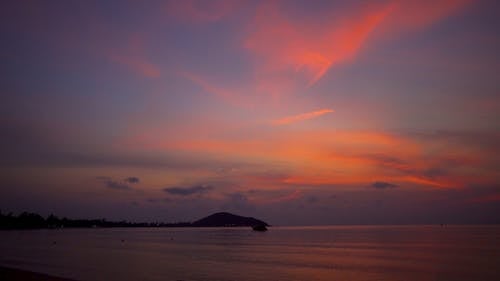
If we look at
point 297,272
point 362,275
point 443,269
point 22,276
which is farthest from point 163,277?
point 443,269

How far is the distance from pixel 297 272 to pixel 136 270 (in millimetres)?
17331

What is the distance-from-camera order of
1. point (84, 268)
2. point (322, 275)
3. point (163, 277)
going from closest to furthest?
point (163, 277), point (322, 275), point (84, 268)

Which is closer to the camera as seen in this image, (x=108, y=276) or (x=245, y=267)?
(x=108, y=276)

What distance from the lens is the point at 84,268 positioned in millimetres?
48188

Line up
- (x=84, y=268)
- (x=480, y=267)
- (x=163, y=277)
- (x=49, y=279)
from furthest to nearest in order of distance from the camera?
1. (x=480, y=267)
2. (x=84, y=268)
3. (x=163, y=277)
4. (x=49, y=279)

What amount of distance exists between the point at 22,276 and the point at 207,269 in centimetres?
1999

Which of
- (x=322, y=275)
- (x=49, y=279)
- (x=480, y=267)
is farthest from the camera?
(x=480, y=267)

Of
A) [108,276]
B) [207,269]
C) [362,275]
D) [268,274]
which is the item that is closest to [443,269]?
[362,275]

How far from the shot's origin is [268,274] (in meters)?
45.5

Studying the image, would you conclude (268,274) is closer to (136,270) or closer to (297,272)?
(297,272)

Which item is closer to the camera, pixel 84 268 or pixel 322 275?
pixel 322 275

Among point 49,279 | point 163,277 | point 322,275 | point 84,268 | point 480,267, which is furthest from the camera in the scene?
point 480,267

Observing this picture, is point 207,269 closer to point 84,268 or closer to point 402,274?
point 84,268

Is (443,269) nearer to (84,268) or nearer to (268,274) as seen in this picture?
(268,274)
